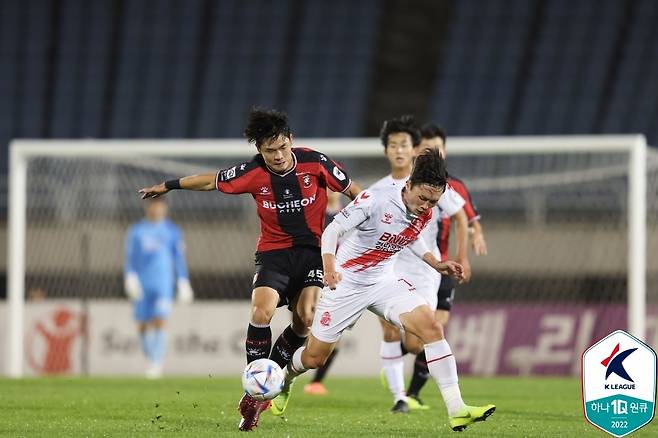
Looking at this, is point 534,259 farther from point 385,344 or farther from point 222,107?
point 222,107

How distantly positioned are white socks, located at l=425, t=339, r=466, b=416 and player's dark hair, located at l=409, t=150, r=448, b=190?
0.87 meters

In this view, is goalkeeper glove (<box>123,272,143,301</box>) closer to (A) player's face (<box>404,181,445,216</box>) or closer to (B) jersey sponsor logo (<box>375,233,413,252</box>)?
(B) jersey sponsor logo (<box>375,233,413,252</box>)

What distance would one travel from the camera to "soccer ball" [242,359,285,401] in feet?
19.8

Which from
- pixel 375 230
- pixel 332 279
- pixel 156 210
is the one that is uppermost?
pixel 375 230

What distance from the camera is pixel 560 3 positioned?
2353 cm

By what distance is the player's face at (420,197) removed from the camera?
619 centimetres

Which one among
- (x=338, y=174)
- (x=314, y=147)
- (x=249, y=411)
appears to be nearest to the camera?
(x=249, y=411)

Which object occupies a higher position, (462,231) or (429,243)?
(462,231)

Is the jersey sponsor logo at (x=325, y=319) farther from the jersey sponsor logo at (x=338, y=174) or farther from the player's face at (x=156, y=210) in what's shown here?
the player's face at (x=156, y=210)

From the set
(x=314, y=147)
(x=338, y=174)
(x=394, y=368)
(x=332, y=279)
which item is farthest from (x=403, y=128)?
(x=314, y=147)

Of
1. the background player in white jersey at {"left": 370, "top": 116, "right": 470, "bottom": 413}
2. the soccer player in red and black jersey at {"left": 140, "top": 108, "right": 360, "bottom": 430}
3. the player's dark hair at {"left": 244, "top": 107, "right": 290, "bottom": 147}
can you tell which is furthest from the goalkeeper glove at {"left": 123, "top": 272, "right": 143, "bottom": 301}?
the player's dark hair at {"left": 244, "top": 107, "right": 290, "bottom": 147}

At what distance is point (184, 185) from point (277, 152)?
549mm

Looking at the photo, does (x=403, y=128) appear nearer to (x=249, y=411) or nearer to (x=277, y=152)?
(x=277, y=152)

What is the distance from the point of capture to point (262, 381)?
19.9ft
